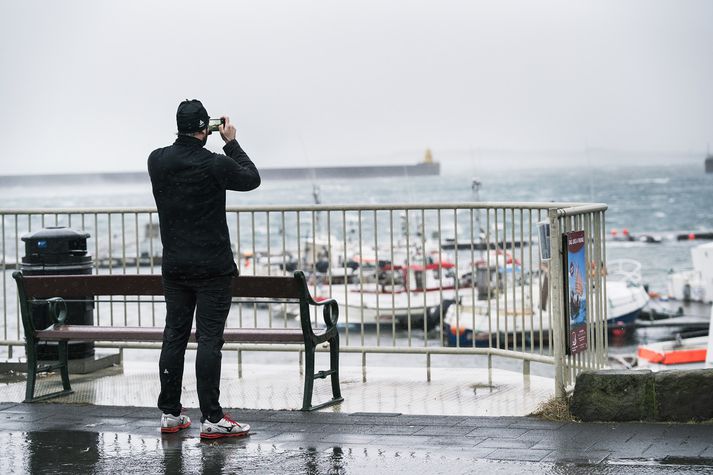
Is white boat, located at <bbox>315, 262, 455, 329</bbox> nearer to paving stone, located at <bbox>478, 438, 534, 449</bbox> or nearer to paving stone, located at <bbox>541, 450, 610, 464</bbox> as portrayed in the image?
paving stone, located at <bbox>478, 438, 534, 449</bbox>

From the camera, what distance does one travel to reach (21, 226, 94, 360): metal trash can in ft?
32.1

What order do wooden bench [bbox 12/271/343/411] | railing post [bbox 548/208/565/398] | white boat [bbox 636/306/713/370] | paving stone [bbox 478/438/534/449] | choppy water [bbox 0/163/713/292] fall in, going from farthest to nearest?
choppy water [bbox 0/163/713/292] → white boat [bbox 636/306/713/370] → wooden bench [bbox 12/271/343/411] → railing post [bbox 548/208/565/398] → paving stone [bbox 478/438/534/449]

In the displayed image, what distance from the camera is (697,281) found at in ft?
230

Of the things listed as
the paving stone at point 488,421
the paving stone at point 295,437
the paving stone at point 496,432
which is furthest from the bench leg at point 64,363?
the paving stone at point 496,432

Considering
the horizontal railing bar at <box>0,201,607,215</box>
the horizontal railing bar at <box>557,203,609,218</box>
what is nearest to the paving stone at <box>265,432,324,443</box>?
the horizontal railing bar at <box>0,201,607,215</box>

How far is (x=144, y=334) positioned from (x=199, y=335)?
4.39 ft

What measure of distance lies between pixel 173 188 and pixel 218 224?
1.12ft

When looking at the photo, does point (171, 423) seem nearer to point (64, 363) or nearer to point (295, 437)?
point (295, 437)

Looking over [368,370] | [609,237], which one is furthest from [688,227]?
[368,370]

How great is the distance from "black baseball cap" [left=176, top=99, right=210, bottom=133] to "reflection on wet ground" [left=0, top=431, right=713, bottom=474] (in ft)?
6.16

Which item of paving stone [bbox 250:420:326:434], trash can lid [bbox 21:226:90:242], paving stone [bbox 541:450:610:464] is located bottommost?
paving stone [bbox 541:450:610:464]

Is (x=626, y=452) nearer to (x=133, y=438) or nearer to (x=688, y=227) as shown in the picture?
(x=133, y=438)

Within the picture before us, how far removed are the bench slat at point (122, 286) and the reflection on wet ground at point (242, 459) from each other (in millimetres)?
1300

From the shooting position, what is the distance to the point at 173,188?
705cm
